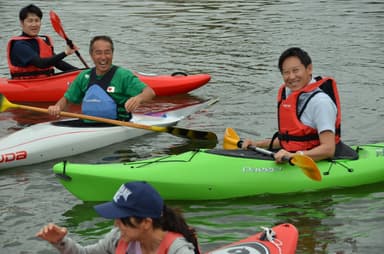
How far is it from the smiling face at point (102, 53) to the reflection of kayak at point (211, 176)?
50.8 inches

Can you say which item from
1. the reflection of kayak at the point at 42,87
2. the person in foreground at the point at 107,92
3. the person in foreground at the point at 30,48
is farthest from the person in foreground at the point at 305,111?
the reflection of kayak at the point at 42,87

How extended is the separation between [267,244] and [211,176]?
1.92 meters

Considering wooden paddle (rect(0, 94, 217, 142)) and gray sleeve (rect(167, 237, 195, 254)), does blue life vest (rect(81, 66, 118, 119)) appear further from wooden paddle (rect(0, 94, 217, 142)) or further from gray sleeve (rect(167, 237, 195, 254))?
gray sleeve (rect(167, 237, 195, 254))

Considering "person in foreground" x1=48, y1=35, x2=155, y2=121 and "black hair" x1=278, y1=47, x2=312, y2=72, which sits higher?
"black hair" x1=278, y1=47, x2=312, y2=72

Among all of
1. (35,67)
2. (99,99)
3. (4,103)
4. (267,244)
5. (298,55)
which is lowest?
(267,244)

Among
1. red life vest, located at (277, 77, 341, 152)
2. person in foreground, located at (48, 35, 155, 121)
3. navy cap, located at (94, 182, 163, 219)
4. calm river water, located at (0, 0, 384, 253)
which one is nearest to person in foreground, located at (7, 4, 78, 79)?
calm river water, located at (0, 0, 384, 253)

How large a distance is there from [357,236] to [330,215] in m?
0.50

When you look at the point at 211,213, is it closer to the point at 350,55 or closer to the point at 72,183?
the point at 72,183

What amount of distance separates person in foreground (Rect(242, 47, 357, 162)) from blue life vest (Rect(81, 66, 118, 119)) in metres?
1.89

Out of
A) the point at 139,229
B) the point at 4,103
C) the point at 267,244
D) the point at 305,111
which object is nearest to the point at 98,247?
the point at 139,229

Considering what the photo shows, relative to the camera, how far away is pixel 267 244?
4648 millimetres

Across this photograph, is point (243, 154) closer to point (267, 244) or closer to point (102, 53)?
point (102, 53)

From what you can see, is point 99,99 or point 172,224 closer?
point 172,224

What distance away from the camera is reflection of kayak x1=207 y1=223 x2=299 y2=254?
457 centimetres
